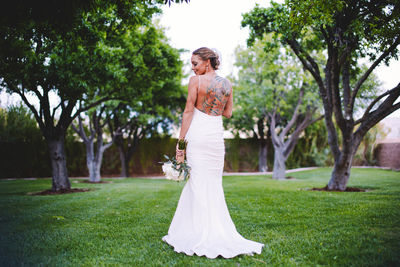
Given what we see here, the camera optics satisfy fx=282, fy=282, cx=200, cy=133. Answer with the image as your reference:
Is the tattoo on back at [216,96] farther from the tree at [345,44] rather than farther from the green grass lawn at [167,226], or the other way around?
the tree at [345,44]

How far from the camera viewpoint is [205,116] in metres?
3.54

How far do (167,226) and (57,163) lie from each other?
682 centimetres

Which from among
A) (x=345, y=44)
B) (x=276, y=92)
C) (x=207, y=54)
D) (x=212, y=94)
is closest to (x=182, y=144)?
(x=212, y=94)

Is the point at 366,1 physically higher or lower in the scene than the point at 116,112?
higher

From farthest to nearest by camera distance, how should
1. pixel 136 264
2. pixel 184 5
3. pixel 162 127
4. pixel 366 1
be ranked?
pixel 162 127
pixel 366 1
pixel 184 5
pixel 136 264

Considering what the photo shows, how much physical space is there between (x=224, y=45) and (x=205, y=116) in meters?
15.5

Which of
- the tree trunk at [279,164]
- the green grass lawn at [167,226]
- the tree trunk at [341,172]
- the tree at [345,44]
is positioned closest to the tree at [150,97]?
the tree at [345,44]

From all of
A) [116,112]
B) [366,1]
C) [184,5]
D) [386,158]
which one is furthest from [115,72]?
[386,158]

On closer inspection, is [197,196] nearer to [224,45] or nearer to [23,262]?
[23,262]

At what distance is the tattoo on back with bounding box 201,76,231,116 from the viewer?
348 centimetres

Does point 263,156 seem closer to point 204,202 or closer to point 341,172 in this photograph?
point 341,172

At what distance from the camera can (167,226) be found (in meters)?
4.50

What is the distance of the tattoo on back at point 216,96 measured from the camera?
348 cm

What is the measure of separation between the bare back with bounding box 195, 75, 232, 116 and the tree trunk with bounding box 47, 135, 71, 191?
787 cm
